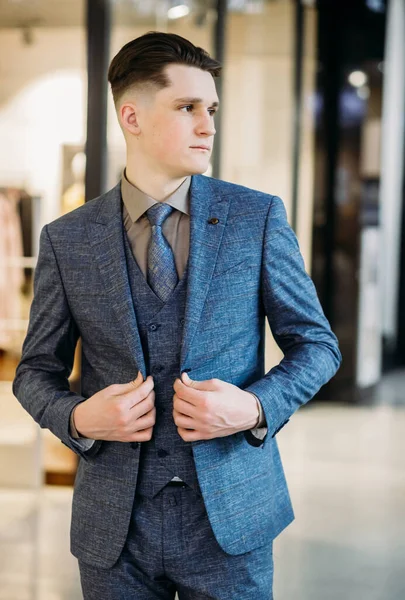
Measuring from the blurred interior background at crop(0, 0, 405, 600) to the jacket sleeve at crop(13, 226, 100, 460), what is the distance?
1998mm

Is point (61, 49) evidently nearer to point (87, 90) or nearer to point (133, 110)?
point (87, 90)

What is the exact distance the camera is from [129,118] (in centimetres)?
148

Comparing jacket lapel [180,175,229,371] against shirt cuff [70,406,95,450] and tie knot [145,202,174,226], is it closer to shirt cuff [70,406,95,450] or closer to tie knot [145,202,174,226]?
tie knot [145,202,174,226]

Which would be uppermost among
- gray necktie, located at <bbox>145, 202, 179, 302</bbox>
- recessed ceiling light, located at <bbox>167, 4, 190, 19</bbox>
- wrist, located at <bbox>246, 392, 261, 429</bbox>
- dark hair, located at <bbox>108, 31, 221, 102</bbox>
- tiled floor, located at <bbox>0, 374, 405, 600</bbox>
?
recessed ceiling light, located at <bbox>167, 4, 190, 19</bbox>

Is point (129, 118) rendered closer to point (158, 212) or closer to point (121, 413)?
point (158, 212)

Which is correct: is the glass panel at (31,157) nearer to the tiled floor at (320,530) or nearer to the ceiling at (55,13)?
the ceiling at (55,13)

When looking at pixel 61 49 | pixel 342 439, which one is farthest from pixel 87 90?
pixel 342 439

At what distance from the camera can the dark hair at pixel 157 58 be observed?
142 cm

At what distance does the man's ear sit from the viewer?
147 centimetres

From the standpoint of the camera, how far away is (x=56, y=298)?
148cm

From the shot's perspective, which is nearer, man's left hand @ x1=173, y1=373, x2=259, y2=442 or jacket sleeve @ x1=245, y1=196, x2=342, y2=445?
man's left hand @ x1=173, y1=373, x2=259, y2=442

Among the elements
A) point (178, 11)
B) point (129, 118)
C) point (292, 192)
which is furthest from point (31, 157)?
point (129, 118)

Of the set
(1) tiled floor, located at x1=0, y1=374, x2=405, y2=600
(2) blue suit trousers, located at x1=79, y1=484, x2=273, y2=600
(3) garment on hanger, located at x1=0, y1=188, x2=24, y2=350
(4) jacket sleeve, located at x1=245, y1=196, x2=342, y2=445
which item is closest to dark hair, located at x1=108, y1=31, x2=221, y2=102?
(4) jacket sleeve, located at x1=245, y1=196, x2=342, y2=445

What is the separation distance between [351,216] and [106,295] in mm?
5881
